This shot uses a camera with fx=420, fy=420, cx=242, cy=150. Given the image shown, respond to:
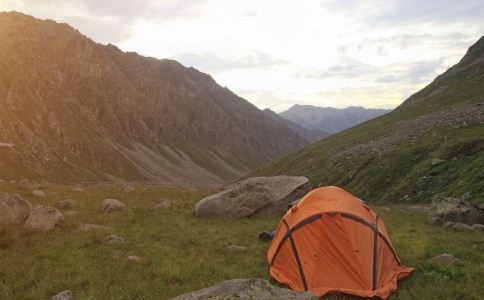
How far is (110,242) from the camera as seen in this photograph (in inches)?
658

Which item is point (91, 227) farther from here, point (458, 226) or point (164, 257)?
point (458, 226)

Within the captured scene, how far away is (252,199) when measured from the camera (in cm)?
2353

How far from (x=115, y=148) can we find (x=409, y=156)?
13751 cm

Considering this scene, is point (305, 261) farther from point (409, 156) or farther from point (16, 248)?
point (409, 156)

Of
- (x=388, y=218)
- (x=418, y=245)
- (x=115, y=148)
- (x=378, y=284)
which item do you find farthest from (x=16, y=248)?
(x=115, y=148)

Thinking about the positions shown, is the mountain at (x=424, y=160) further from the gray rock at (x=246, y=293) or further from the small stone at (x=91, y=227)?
the small stone at (x=91, y=227)

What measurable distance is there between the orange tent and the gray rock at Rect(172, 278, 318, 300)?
3954 millimetres

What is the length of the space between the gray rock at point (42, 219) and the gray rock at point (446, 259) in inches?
596

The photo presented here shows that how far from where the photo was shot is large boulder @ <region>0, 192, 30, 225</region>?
1753 centimetres

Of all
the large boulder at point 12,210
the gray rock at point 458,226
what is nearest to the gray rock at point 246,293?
the large boulder at point 12,210

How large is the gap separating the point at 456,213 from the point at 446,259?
718cm

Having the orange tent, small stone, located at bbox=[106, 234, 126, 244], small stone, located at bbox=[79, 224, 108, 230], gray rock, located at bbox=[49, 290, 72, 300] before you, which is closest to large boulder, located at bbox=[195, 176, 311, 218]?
small stone, located at bbox=[79, 224, 108, 230]

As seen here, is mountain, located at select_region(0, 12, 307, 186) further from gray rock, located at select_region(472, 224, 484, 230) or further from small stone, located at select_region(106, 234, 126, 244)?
gray rock, located at select_region(472, 224, 484, 230)

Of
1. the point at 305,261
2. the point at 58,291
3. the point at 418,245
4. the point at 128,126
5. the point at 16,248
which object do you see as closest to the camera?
the point at 58,291
